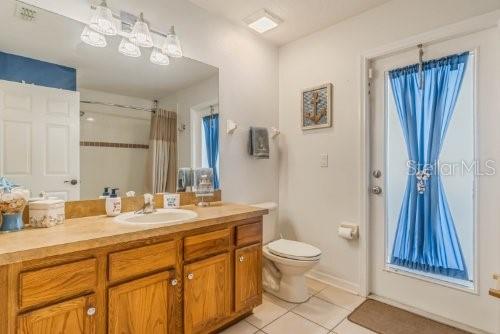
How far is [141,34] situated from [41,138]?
877mm

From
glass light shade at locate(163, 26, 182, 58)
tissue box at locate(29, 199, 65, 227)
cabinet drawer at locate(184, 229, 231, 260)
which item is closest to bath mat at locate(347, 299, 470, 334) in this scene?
cabinet drawer at locate(184, 229, 231, 260)

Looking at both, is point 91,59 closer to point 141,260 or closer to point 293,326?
point 141,260

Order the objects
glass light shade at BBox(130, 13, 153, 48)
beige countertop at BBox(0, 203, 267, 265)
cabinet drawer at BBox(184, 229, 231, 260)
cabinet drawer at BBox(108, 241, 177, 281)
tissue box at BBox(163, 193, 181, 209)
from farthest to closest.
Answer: tissue box at BBox(163, 193, 181, 209) < glass light shade at BBox(130, 13, 153, 48) < cabinet drawer at BBox(184, 229, 231, 260) < cabinet drawer at BBox(108, 241, 177, 281) < beige countertop at BBox(0, 203, 267, 265)

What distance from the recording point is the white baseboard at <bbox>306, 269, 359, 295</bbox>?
7.57 ft

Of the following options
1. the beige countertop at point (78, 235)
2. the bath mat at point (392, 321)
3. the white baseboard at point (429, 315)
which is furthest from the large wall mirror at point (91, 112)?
the white baseboard at point (429, 315)

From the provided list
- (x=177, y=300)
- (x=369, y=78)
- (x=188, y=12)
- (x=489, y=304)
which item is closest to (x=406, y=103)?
(x=369, y=78)

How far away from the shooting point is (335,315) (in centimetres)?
198

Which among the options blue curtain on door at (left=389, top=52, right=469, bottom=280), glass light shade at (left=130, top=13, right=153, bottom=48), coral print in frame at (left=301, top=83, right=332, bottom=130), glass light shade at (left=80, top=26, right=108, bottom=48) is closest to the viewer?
glass light shade at (left=80, top=26, right=108, bottom=48)

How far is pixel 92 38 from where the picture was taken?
64.9 inches

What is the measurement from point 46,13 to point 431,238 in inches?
113

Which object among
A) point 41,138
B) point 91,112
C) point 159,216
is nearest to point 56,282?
point 159,216

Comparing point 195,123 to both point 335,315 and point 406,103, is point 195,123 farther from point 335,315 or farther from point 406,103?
point 335,315

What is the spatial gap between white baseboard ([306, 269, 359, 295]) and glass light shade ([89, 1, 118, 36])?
259 centimetres

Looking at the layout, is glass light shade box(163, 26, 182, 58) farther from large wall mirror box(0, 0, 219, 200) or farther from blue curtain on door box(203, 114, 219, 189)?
blue curtain on door box(203, 114, 219, 189)
